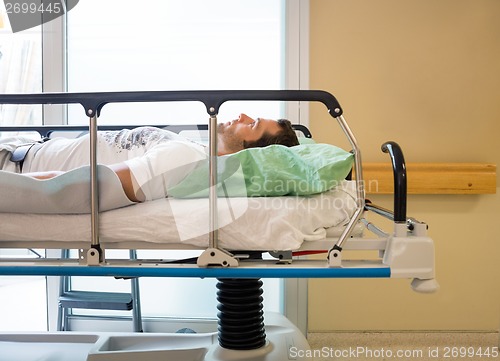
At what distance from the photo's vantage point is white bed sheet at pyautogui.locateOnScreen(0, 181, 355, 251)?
1.57 m

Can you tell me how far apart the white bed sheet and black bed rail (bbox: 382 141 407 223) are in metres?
0.23

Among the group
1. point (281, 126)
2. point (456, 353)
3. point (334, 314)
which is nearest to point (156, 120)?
point (281, 126)

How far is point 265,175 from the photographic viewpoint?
1.64 m

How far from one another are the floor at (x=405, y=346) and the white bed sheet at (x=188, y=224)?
4.38ft

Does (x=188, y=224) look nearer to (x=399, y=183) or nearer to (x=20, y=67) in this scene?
(x=399, y=183)

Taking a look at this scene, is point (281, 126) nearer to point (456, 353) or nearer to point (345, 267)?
point (345, 267)

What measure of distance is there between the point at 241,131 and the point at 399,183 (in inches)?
28.3

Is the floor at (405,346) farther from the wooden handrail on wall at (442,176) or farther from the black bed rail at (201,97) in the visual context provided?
the black bed rail at (201,97)

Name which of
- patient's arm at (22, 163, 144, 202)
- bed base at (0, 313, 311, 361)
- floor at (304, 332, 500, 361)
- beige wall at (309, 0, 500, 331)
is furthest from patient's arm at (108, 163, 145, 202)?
beige wall at (309, 0, 500, 331)

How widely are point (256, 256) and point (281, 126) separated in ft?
1.99

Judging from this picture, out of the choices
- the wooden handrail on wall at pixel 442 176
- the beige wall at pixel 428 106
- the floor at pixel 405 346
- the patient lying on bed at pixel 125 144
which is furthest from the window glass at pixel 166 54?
the floor at pixel 405 346

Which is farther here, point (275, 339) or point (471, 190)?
point (471, 190)

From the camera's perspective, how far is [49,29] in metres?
3.09

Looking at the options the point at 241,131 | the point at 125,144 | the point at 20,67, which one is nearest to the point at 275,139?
the point at 241,131
